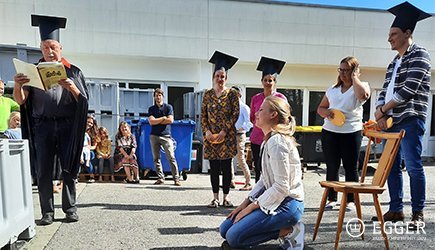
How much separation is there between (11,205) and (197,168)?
18.7ft

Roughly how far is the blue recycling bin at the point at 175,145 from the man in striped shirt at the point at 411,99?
4.47 meters

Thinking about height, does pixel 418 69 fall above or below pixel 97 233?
above

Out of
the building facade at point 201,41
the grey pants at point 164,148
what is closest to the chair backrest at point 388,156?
the grey pants at point 164,148

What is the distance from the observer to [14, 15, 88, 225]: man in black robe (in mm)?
3545

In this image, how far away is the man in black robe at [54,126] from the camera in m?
3.54

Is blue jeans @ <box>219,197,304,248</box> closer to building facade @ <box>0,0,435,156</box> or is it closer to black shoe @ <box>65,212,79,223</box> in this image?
black shoe @ <box>65,212,79,223</box>

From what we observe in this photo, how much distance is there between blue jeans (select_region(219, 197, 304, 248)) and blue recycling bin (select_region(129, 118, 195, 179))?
Answer: 15.0 ft

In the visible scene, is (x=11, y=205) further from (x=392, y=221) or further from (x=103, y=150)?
(x=103, y=150)

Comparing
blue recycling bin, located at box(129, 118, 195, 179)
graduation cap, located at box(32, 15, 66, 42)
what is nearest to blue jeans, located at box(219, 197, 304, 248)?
graduation cap, located at box(32, 15, 66, 42)

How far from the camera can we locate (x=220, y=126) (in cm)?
434

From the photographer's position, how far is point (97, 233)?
133 inches

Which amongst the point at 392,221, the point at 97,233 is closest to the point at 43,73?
the point at 97,233

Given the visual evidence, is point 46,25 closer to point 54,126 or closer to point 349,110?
point 54,126

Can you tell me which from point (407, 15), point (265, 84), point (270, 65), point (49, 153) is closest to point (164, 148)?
point (265, 84)
